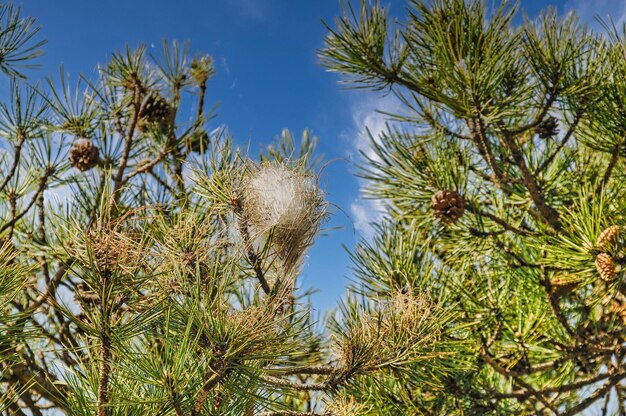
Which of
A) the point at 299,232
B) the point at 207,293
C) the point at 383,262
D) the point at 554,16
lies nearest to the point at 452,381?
the point at 383,262

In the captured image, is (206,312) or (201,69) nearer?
(206,312)

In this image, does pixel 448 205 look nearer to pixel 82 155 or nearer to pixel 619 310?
pixel 619 310

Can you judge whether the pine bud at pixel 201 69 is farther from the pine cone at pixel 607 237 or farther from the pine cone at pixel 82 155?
the pine cone at pixel 607 237

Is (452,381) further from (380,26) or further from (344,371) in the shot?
(380,26)

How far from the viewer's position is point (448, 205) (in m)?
1.04

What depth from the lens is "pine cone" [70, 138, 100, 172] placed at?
1.10 meters

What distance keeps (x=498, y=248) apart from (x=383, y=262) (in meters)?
0.33

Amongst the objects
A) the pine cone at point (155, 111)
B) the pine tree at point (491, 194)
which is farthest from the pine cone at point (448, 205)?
the pine cone at point (155, 111)

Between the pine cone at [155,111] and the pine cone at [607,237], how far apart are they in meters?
0.97

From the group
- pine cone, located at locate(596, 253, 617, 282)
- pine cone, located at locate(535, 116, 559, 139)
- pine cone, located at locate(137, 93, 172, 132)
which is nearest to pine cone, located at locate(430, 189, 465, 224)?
pine cone, located at locate(596, 253, 617, 282)

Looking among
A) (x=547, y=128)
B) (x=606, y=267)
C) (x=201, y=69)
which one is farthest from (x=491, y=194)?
(x=201, y=69)

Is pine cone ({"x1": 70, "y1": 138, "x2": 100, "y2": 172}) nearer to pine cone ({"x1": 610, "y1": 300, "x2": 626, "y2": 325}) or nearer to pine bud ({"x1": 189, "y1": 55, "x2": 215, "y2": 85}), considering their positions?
pine bud ({"x1": 189, "y1": 55, "x2": 215, "y2": 85})

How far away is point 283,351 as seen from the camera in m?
0.58

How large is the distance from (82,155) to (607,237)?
1056 mm
